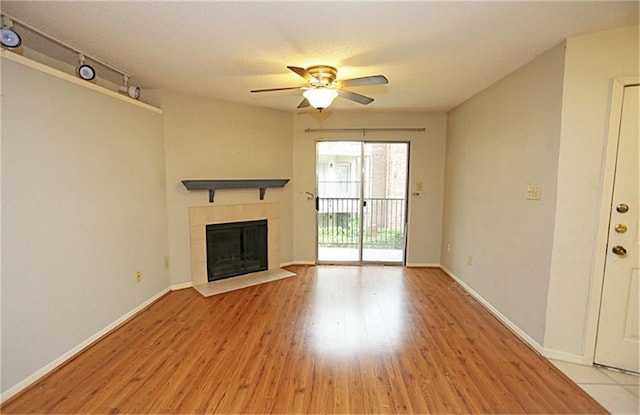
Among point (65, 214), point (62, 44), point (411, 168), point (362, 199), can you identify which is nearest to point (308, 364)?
point (65, 214)

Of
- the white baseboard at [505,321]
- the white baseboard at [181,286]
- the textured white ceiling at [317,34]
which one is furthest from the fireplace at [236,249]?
the white baseboard at [505,321]

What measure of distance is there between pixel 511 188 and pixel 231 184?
10.4ft

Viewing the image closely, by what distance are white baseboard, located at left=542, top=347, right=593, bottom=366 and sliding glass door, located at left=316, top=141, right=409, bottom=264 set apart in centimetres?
256

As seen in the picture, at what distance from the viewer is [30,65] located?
6.40 feet

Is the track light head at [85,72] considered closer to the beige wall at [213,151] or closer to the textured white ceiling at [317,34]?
the textured white ceiling at [317,34]

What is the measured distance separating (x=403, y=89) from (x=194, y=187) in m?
2.72

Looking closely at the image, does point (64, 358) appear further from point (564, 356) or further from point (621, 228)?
point (621, 228)

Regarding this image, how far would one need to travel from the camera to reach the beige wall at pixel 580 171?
2037mm

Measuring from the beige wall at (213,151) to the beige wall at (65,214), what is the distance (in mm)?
425

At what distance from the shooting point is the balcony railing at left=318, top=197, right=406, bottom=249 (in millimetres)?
4805

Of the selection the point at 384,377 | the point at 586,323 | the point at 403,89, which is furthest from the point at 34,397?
the point at 403,89

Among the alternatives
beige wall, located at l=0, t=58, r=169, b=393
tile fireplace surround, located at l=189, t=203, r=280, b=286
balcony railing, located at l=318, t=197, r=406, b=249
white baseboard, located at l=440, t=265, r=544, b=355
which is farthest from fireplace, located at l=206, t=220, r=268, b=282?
white baseboard, located at l=440, t=265, r=544, b=355

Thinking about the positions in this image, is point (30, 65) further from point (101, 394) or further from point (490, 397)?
point (490, 397)

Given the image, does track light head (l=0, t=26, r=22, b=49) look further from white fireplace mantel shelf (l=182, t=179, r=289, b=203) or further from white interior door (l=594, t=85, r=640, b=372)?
white interior door (l=594, t=85, r=640, b=372)
